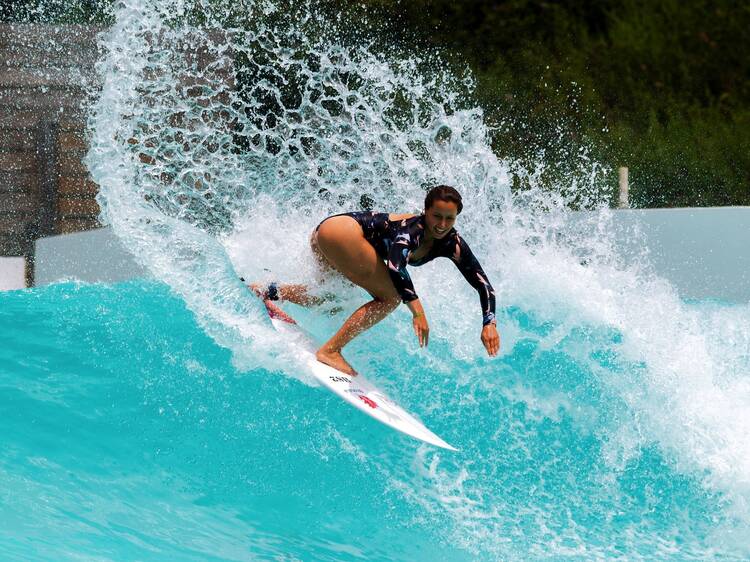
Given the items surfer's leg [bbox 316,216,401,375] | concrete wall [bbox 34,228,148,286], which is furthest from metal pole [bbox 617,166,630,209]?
surfer's leg [bbox 316,216,401,375]

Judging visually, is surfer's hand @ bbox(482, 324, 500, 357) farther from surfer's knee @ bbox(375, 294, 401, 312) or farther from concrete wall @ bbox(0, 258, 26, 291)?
concrete wall @ bbox(0, 258, 26, 291)

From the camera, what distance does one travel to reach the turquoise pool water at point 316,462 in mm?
3688

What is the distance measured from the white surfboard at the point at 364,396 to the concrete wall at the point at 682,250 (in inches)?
131

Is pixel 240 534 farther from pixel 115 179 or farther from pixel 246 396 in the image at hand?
pixel 115 179

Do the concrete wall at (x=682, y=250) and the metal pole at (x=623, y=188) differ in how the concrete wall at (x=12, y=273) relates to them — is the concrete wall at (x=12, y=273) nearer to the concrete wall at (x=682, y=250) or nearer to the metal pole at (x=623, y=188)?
the concrete wall at (x=682, y=250)

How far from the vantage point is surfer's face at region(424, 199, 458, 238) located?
4168 millimetres

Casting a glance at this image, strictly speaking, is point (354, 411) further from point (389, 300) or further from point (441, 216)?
point (441, 216)

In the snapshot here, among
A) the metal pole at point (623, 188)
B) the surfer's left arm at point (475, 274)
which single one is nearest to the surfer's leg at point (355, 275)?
the surfer's left arm at point (475, 274)

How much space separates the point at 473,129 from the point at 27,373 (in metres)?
3.07

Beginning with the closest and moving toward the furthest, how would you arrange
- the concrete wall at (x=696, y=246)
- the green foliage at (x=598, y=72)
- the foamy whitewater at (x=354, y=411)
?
the foamy whitewater at (x=354, y=411)
the concrete wall at (x=696, y=246)
the green foliage at (x=598, y=72)

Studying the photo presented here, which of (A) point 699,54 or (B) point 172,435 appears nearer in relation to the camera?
(B) point 172,435

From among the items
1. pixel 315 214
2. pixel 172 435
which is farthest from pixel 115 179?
pixel 172 435

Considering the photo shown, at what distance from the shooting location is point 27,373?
15.5ft

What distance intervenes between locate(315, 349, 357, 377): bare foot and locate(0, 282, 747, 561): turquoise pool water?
140 mm
